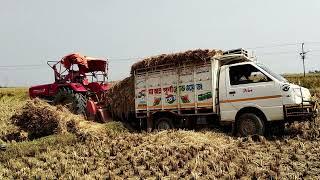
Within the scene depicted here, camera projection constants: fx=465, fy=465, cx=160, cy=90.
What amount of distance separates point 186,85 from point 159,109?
1.46m

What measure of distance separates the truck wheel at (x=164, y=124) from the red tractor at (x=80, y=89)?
2167mm

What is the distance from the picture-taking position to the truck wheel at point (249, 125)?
1326 cm

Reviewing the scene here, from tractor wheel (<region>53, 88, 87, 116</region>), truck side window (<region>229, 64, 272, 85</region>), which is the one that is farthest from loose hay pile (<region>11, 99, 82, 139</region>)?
truck side window (<region>229, 64, 272, 85</region>)

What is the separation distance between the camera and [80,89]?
17.8 metres

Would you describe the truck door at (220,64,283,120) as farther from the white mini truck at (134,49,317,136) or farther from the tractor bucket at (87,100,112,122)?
the tractor bucket at (87,100,112,122)

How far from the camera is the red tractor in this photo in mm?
16922

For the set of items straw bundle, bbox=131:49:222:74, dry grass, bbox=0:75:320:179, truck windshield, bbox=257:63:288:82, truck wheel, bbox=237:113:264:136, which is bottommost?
dry grass, bbox=0:75:320:179

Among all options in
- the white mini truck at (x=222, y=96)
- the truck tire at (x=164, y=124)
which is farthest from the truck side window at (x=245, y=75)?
the truck tire at (x=164, y=124)

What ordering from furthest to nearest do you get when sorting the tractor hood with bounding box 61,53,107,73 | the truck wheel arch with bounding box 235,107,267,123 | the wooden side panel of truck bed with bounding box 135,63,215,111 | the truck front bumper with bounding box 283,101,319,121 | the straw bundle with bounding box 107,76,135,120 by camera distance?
the tractor hood with bounding box 61,53,107,73
the straw bundle with bounding box 107,76,135,120
the wooden side panel of truck bed with bounding box 135,63,215,111
the truck wheel arch with bounding box 235,107,267,123
the truck front bumper with bounding box 283,101,319,121

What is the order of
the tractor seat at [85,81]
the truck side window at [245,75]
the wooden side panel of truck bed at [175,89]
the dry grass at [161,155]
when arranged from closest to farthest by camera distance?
the dry grass at [161,155] < the truck side window at [245,75] < the wooden side panel of truck bed at [175,89] < the tractor seat at [85,81]

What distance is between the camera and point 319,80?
3428cm

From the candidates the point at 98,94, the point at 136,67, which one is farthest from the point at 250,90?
the point at 98,94

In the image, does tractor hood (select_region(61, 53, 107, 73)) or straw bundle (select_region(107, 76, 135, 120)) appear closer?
straw bundle (select_region(107, 76, 135, 120))

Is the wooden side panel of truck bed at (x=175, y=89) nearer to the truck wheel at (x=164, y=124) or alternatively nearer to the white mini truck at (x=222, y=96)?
the white mini truck at (x=222, y=96)
